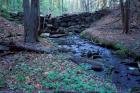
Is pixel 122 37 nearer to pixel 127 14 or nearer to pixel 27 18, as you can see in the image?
pixel 127 14

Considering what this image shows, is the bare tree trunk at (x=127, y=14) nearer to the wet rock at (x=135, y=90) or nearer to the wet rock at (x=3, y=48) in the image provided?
the wet rock at (x=3, y=48)

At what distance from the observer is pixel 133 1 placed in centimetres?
1794

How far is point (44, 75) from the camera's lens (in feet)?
31.1

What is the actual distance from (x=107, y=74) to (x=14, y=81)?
3.78m

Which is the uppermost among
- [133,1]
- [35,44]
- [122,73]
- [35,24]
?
[133,1]

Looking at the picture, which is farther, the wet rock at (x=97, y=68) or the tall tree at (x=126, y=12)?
the tall tree at (x=126, y=12)

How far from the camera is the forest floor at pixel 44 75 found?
27.4 ft

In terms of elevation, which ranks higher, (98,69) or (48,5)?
(48,5)

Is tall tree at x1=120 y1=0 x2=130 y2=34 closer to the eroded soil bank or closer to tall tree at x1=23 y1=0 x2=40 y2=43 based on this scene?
the eroded soil bank

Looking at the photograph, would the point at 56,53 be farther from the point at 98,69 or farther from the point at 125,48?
the point at 125,48

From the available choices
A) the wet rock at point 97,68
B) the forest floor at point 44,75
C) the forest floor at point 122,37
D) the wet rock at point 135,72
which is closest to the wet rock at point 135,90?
the forest floor at point 44,75

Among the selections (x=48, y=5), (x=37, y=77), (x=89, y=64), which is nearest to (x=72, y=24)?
(x=89, y=64)

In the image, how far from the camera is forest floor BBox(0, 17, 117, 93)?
8352mm

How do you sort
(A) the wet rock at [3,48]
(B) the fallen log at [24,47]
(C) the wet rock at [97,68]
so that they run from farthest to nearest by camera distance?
1. (B) the fallen log at [24,47]
2. (A) the wet rock at [3,48]
3. (C) the wet rock at [97,68]
